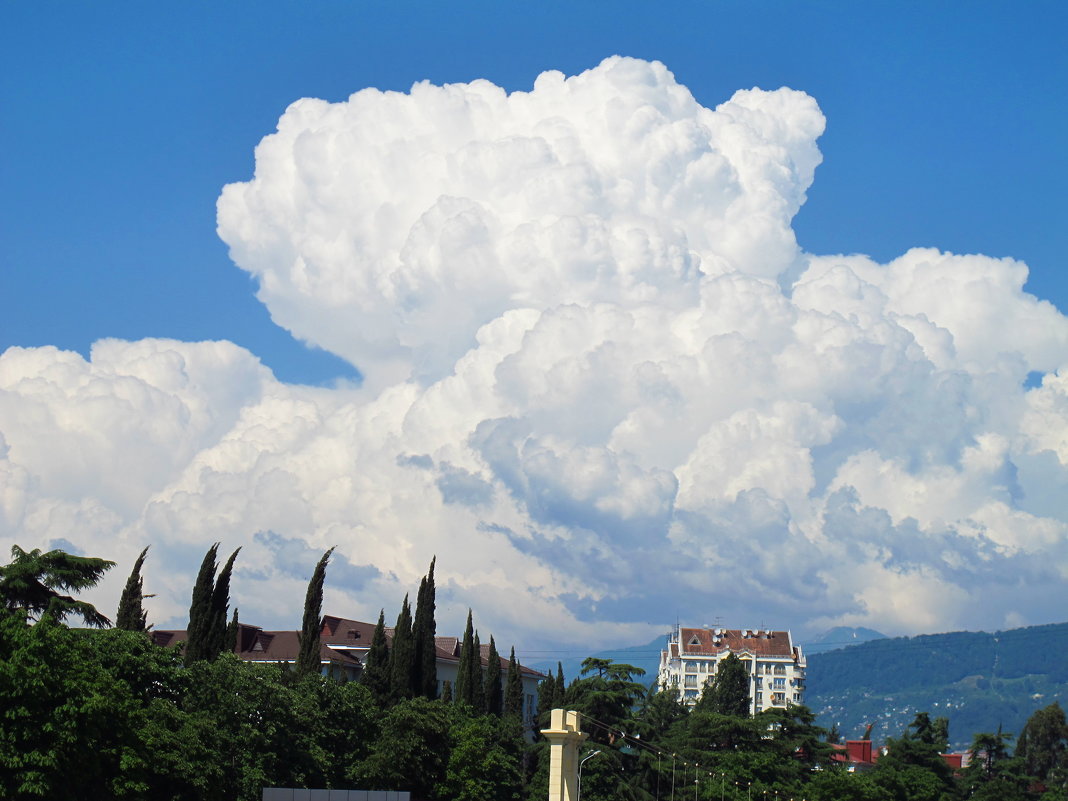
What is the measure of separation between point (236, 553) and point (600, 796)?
26644 mm

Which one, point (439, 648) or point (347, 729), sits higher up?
point (439, 648)

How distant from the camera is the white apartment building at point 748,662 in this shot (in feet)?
583

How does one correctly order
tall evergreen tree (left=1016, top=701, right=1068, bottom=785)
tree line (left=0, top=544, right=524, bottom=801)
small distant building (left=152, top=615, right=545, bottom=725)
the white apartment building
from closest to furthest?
tree line (left=0, top=544, right=524, bottom=801), small distant building (left=152, top=615, right=545, bottom=725), tall evergreen tree (left=1016, top=701, right=1068, bottom=785), the white apartment building

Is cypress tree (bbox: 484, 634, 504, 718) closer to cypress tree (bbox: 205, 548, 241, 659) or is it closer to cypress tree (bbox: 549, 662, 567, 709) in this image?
cypress tree (bbox: 549, 662, 567, 709)

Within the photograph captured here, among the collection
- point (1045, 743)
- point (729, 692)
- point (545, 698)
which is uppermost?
point (729, 692)

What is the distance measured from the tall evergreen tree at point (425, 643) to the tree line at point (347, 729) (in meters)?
0.13

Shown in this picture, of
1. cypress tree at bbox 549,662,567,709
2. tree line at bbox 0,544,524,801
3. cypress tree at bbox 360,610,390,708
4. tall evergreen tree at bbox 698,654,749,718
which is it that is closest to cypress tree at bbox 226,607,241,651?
tree line at bbox 0,544,524,801

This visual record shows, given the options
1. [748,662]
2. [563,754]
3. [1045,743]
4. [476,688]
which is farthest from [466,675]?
[748,662]

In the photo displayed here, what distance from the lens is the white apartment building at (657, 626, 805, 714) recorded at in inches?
6998

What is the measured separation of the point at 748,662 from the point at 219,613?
12532 centimetres

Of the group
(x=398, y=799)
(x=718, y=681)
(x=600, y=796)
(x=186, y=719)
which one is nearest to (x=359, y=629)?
(x=718, y=681)

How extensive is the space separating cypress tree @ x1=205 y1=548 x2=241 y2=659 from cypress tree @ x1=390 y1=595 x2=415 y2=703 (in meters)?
11.7

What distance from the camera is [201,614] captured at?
6438 cm

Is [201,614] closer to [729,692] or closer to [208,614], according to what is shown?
[208,614]
